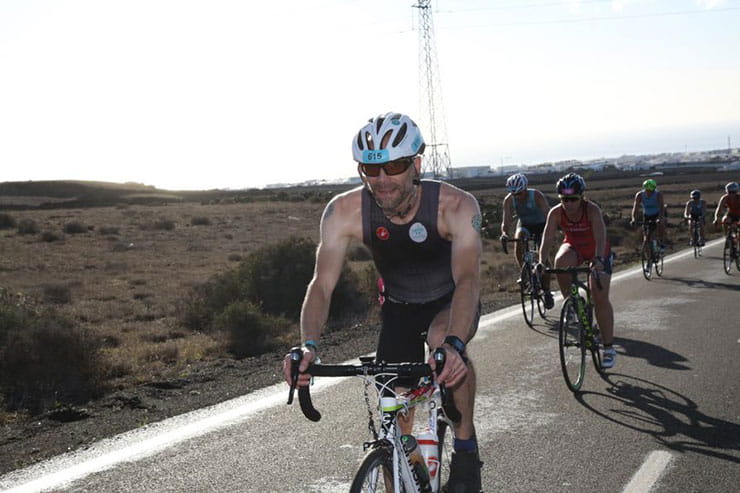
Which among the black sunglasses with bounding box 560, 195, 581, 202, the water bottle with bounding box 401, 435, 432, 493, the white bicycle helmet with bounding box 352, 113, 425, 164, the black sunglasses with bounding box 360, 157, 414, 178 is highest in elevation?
the white bicycle helmet with bounding box 352, 113, 425, 164

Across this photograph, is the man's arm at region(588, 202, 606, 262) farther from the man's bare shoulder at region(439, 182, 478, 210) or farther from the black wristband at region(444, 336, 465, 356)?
the black wristband at region(444, 336, 465, 356)

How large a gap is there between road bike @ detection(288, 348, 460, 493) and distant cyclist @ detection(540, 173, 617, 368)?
4.60 meters

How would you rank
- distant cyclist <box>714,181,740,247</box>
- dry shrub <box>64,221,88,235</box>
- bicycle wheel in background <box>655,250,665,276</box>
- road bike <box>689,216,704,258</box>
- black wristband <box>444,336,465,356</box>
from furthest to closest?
dry shrub <box>64,221,88,235</box>, road bike <box>689,216,704,258</box>, distant cyclist <box>714,181,740,247</box>, bicycle wheel in background <box>655,250,665,276</box>, black wristband <box>444,336,465,356</box>

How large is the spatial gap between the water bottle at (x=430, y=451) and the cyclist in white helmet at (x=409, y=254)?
0.19 metres

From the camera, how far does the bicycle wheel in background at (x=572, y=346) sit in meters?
7.30

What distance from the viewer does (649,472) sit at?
516cm

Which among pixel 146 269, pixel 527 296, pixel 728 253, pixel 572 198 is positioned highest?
pixel 572 198

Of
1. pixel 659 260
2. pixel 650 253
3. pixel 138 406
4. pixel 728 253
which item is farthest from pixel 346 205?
pixel 728 253

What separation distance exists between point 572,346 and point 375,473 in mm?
4834

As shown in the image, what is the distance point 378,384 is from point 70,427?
411cm

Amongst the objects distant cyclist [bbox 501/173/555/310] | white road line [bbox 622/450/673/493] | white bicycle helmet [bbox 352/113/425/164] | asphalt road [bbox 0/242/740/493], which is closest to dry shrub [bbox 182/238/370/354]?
distant cyclist [bbox 501/173/555/310]

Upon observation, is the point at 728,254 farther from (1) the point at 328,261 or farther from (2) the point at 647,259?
(1) the point at 328,261

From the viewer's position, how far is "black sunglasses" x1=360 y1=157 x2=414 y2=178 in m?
3.49

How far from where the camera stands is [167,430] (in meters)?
6.06
